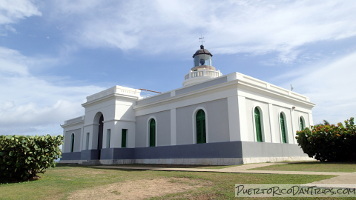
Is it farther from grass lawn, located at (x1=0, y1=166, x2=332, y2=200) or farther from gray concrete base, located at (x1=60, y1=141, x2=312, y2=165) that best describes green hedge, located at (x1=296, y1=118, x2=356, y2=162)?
grass lawn, located at (x1=0, y1=166, x2=332, y2=200)

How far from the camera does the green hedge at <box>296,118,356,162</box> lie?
13.1 meters

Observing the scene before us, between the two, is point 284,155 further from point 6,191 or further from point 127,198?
point 6,191

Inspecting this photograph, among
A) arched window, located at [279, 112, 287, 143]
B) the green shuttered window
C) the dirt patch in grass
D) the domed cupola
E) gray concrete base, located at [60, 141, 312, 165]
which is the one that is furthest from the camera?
the domed cupola

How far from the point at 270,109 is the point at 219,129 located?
3871 mm

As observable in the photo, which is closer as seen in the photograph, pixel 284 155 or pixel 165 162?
pixel 284 155

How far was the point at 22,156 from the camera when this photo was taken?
976 cm

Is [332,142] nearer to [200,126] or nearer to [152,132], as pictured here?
[200,126]

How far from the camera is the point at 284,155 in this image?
1677 centimetres

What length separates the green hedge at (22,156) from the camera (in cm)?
975

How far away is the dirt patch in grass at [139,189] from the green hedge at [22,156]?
3.38m

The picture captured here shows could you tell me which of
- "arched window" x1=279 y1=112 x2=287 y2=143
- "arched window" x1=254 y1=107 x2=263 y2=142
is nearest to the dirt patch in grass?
"arched window" x1=254 y1=107 x2=263 y2=142

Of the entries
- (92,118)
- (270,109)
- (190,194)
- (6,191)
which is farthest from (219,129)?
(92,118)

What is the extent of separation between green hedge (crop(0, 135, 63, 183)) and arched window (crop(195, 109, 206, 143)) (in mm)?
8592

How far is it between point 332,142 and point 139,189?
407 inches
